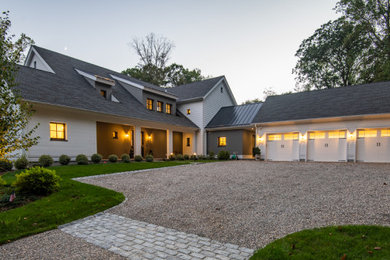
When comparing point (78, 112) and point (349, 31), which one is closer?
point (78, 112)

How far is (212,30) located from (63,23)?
11.6 m

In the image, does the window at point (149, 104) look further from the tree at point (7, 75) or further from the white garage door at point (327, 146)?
the tree at point (7, 75)

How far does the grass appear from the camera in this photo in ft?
8.35

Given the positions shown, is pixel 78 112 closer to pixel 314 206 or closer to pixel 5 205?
pixel 5 205

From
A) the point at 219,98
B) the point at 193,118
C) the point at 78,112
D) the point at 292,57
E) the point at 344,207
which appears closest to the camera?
the point at 344,207

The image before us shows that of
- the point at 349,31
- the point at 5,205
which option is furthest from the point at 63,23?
the point at 349,31

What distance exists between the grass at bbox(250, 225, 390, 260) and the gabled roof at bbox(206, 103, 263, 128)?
14.3 meters

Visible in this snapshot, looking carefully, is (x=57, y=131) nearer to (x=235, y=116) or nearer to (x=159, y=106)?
(x=159, y=106)

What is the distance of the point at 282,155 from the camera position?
15.2 m

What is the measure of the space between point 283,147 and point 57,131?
46.8ft

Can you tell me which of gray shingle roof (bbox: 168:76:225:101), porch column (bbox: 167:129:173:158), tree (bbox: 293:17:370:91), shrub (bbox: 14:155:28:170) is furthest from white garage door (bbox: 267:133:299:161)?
shrub (bbox: 14:155:28:170)

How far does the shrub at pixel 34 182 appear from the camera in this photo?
207 inches

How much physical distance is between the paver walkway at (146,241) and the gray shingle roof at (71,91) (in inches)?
331

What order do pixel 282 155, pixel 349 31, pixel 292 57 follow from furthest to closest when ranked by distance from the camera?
1. pixel 292 57
2. pixel 349 31
3. pixel 282 155
